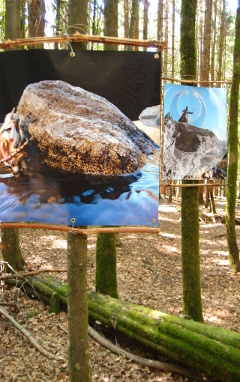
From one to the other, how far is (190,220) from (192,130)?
1327mm

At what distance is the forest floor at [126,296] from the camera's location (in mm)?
4859

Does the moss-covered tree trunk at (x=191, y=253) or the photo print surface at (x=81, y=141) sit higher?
the photo print surface at (x=81, y=141)

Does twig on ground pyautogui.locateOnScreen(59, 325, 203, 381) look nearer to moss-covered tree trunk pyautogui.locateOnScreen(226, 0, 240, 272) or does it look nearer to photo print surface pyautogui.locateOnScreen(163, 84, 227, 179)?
photo print surface pyautogui.locateOnScreen(163, 84, 227, 179)

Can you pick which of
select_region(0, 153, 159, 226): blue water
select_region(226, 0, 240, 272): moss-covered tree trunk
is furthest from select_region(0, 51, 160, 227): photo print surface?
select_region(226, 0, 240, 272): moss-covered tree trunk

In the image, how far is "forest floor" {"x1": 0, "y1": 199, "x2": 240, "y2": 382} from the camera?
486 centimetres

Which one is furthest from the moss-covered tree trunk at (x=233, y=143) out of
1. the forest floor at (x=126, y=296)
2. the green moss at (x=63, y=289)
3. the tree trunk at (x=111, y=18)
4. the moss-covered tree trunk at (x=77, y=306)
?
the moss-covered tree trunk at (x=77, y=306)

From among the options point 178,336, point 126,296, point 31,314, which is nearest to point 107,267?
point 126,296

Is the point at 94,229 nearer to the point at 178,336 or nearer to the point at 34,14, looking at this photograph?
the point at 178,336

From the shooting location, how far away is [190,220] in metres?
5.51

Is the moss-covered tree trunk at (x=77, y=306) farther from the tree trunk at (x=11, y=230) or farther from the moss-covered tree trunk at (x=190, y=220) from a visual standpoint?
the tree trunk at (x=11, y=230)

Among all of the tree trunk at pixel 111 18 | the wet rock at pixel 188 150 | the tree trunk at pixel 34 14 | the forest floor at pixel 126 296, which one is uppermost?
the tree trunk at pixel 34 14

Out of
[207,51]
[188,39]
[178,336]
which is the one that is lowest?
[178,336]

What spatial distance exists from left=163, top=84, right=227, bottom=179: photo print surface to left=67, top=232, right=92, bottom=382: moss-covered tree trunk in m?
2.22

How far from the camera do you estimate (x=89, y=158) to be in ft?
10.5
